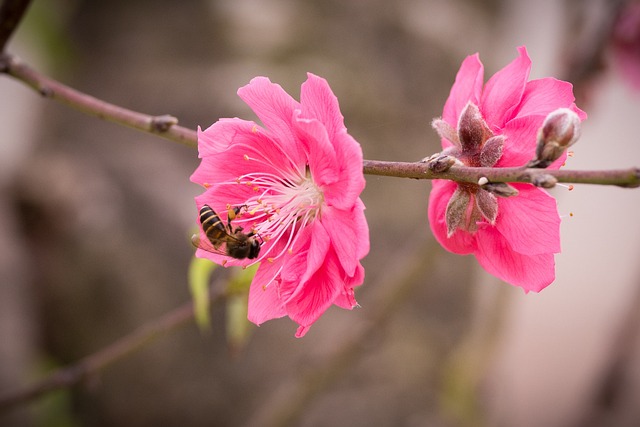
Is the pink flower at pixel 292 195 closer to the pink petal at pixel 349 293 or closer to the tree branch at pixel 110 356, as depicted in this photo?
the pink petal at pixel 349 293

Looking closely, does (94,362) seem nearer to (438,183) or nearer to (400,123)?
(438,183)

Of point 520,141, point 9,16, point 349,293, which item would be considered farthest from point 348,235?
point 9,16

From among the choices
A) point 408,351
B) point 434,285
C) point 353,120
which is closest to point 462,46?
point 353,120

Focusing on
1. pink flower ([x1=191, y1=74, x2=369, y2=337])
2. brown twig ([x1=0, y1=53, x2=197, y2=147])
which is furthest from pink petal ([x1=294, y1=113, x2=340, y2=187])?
brown twig ([x1=0, y1=53, x2=197, y2=147])

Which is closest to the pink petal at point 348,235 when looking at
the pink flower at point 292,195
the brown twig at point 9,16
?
the pink flower at point 292,195

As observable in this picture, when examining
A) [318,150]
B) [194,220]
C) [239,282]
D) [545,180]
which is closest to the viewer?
[545,180]

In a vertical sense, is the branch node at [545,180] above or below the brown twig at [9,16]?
below

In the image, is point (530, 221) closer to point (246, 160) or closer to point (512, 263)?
point (512, 263)
